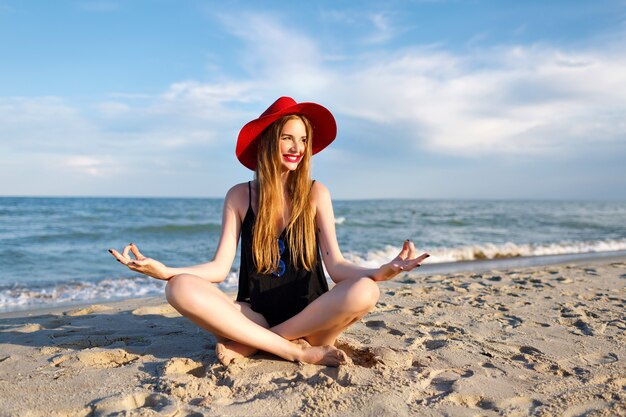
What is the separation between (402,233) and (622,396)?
50.2ft

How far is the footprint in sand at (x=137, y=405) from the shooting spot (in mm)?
2399

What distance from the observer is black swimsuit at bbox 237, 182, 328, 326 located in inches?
130

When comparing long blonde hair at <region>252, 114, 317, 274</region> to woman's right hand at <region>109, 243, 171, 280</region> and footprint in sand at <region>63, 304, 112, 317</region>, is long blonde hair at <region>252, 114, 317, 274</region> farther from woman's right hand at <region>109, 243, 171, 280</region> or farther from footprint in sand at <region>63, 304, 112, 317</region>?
footprint in sand at <region>63, 304, 112, 317</region>

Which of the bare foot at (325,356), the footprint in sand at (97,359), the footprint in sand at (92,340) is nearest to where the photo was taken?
the bare foot at (325,356)

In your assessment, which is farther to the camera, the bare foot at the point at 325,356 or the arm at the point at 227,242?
the arm at the point at 227,242

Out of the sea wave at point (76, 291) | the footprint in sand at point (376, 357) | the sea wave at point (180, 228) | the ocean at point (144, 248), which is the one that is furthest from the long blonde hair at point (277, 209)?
the sea wave at point (180, 228)

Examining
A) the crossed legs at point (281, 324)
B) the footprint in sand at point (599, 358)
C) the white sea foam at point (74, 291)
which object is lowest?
the white sea foam at point (74, 291)

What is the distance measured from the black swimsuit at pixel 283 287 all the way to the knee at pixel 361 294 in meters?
0.46

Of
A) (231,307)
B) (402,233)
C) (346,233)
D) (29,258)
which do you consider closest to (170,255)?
(29,258)

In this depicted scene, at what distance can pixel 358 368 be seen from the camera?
2943 mm

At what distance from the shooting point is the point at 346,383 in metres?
2.73

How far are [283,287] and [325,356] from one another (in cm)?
56

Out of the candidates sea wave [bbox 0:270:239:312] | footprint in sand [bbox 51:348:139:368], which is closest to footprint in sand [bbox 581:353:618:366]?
footprint in sand [bbox 51:348:139:368]

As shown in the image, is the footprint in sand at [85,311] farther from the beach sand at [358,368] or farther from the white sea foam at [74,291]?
the white sea foam at [74,291]
